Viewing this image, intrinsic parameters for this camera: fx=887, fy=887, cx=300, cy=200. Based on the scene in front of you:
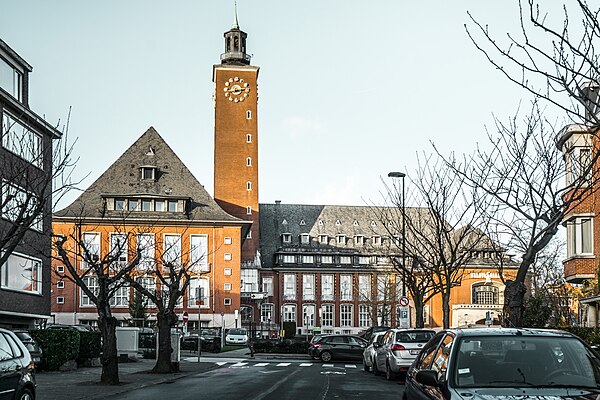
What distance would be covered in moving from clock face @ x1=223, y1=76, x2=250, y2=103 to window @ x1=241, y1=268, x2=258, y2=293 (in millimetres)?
19539

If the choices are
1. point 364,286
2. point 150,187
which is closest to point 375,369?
point 150,187

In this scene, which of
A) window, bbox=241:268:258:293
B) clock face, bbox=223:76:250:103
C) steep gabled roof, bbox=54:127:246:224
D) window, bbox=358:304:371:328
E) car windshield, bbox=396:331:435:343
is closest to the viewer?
car windshield, bbox=396:331:435:343

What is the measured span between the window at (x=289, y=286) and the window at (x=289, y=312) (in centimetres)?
100

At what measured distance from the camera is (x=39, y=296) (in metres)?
42.6

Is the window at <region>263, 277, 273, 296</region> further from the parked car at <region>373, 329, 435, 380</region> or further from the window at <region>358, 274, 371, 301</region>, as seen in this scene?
the parked car at <region>373, 329, 435, 380</region>

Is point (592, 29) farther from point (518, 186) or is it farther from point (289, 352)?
point (289, 352)

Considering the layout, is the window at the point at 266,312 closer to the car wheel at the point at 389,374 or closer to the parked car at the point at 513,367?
the car wheel at the point at 389,374

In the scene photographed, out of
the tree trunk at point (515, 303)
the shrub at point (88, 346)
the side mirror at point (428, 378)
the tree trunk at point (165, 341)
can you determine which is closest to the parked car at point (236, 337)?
the shrub at point (88, 346)

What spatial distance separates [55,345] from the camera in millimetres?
29891

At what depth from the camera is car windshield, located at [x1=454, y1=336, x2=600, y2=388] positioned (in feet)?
Result: 28.9

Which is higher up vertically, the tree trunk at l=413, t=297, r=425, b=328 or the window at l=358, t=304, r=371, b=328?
the tree trunk at l=413, t=297, r=425, b=328

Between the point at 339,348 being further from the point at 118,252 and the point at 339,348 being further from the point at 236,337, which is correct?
the point at 236,337

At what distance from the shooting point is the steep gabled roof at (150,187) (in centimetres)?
8081

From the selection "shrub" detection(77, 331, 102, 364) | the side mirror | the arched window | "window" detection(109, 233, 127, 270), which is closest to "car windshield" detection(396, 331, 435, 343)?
"window" detection(109, 233, 127, 270)
